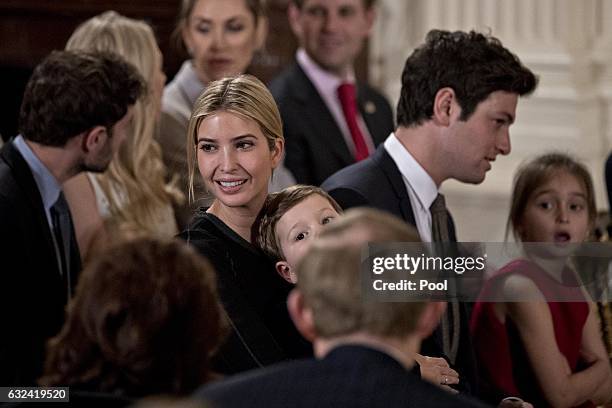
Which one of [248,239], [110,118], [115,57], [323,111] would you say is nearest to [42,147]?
[110,118]

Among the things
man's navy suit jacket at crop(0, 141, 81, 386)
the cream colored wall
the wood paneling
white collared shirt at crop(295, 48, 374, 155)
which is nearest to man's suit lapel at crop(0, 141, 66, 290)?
man's navy suit jacket at crop(0, 141, 81, 386)

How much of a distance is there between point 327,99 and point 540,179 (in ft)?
4.40

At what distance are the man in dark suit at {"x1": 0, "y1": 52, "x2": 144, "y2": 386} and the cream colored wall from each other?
104 inches

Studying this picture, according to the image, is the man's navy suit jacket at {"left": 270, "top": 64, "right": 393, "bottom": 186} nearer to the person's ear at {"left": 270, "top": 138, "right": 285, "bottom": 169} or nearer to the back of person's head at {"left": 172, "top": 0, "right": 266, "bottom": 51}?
the back of person's head at {"left": 172, "top": 0, "right": 266, "bottom": 51}

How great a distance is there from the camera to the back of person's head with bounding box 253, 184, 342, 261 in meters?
2.82

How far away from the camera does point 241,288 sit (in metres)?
2.74

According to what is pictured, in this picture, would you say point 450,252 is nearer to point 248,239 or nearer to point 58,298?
point 248,239

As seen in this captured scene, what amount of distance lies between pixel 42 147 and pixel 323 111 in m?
1.49

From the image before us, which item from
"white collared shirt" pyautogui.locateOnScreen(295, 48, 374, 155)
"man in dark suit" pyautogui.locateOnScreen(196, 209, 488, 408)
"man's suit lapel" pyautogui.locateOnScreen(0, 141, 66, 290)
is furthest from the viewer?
"white collared shirt" pyautogui.locateOnScreen(295, 48, 374, 155)

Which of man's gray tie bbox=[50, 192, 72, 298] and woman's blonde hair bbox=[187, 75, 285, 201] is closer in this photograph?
woman's blonde hair bbox=[187, 75, 285, 201]

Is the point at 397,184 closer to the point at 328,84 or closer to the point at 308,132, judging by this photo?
the point at 308,132

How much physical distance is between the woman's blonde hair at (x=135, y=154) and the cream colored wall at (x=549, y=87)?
204cm

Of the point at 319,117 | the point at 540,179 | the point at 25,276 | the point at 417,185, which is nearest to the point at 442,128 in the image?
the point at 417,185

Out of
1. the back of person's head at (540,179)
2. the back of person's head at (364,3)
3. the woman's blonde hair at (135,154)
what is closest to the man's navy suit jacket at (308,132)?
the back of person's head at (364,3)
